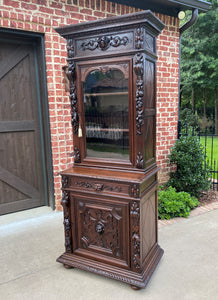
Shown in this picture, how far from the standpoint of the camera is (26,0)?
122 inches

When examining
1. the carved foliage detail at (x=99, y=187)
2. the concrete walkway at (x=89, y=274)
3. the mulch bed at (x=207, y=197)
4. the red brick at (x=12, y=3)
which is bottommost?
the concrete walkway at (x=89, y=274)

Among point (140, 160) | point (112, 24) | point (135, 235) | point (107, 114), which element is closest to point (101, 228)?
point (135, 235)

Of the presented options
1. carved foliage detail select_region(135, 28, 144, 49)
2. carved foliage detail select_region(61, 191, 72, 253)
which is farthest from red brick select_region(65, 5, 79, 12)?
carved foliage detail select_region(61, 191, 72, 253)

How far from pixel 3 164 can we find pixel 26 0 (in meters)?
2.24

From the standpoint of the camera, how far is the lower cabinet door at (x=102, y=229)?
2.25 meters

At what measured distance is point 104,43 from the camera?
2.14 metres

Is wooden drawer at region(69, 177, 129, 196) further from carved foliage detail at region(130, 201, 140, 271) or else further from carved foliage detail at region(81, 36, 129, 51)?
carved foliage detail at region(81, 36, 129, 51)

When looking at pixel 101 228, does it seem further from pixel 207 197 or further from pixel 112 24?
pixel 207 197

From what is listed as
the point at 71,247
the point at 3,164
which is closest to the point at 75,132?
the point at 71,247

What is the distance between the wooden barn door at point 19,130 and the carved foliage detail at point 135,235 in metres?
2.13

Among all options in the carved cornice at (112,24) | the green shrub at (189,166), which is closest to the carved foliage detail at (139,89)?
the carved cornice at (112,24)

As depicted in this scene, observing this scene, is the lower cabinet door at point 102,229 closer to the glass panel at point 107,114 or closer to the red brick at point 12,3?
the glass panel at point 107,114

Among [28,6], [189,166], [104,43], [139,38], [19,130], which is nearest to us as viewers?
[139,38]

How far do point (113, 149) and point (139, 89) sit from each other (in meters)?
0.62
